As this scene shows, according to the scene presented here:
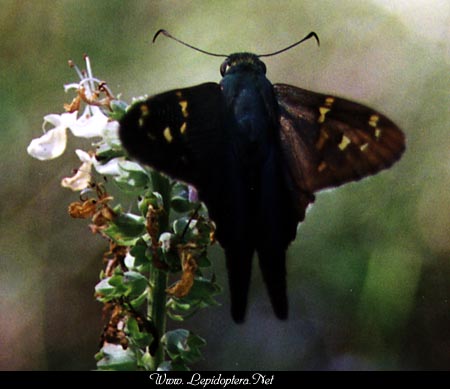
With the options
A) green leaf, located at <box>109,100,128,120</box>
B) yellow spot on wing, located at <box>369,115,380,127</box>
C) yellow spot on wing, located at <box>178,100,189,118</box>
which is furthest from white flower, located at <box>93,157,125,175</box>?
yellow spot on wing, located at <box>369,115,380,127</box>

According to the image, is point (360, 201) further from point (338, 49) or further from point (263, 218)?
point (263, 218)

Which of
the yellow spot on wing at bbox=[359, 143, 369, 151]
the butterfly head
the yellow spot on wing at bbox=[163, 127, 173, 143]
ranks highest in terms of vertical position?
the butterfly head

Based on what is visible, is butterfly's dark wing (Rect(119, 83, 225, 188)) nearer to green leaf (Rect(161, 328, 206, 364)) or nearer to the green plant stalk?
the green plant stalk

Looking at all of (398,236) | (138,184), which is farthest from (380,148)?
(398,236)

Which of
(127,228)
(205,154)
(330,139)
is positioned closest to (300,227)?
(330,139)

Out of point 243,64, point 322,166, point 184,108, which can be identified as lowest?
point 322,166

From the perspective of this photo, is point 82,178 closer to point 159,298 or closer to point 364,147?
point 159,298
